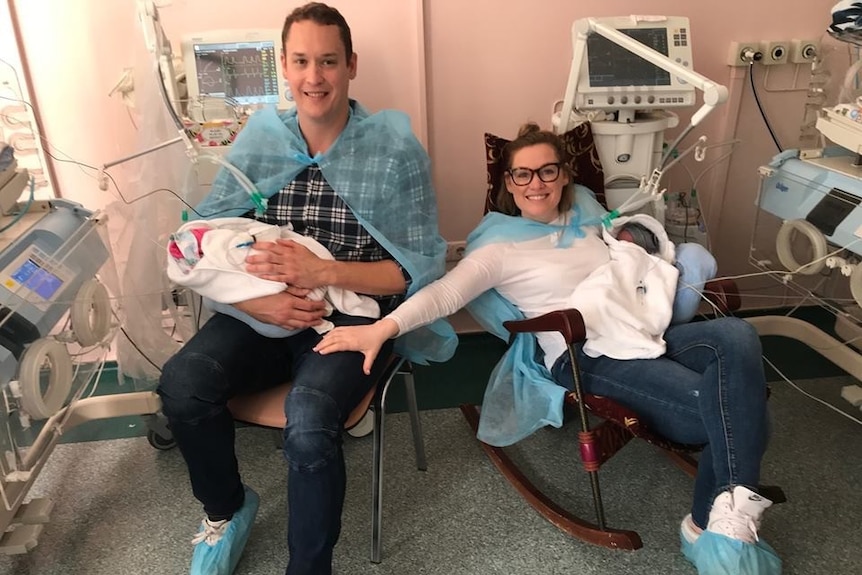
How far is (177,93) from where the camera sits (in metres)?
1.83

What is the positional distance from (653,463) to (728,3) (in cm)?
155

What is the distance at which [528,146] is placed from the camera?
1.81 metres

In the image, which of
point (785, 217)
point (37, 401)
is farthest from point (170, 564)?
point (785, 217)

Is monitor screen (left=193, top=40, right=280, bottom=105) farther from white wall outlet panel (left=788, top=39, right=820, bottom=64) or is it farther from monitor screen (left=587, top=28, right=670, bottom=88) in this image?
white wall outlet panel (left=788, top=39, right=820, bottom=64)

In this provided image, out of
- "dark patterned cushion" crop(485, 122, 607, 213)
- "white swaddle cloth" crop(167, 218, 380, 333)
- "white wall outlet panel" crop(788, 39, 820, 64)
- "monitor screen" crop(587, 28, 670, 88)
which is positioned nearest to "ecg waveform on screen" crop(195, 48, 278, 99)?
"white swaddle cloth" crop(167, 218, 380, 333)

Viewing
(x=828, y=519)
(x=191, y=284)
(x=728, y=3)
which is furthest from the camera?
(x=728, y=3)

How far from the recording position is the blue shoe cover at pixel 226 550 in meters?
1.58

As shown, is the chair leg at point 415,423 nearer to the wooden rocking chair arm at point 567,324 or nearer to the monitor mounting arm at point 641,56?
the wooden rocking chair arm at point 567,324

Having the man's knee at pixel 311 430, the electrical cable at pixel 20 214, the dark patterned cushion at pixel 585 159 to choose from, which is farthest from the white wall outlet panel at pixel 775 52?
the electrical cable at pixel 20 214

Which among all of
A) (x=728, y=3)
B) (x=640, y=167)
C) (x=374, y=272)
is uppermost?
(x=728, y=3)

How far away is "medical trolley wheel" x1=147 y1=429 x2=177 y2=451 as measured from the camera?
6.78 ft

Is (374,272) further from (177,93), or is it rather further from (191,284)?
(177,93)

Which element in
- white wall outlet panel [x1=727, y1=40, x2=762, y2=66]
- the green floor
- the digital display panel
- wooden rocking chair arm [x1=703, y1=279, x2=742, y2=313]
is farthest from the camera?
white wall outlet panel [x1=727, y1=40, x2=762, y2=66]

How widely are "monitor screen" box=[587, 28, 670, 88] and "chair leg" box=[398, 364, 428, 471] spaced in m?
1.01
